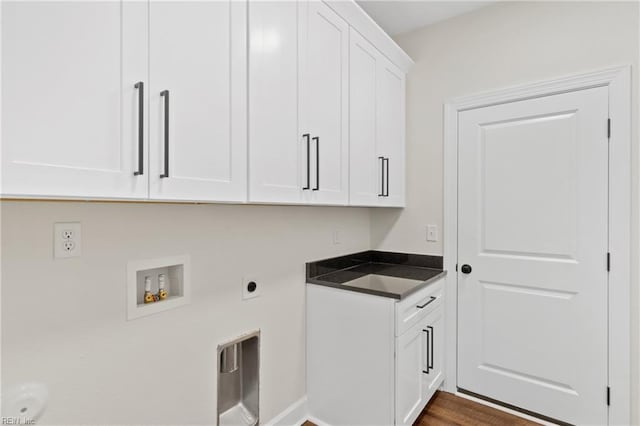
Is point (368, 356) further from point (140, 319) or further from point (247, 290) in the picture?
point (140, 319)

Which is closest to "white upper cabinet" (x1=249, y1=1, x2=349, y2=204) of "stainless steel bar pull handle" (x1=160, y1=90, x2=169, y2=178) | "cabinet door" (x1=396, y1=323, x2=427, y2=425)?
"stainless steel bar pull handle" (x1=160, y1=90, x2=169, y2=178)

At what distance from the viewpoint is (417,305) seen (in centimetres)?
189

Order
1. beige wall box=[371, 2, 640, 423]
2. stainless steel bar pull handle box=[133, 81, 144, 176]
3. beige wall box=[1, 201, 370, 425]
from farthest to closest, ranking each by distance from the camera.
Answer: beige wall box=[371, 2, 640, 423], beige wall box=[1, 201, 370, 425], stainless steel bar pull handle box=[133, 81, 144, 176]

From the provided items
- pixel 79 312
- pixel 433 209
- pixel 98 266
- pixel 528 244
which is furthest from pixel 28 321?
pixel 528 244

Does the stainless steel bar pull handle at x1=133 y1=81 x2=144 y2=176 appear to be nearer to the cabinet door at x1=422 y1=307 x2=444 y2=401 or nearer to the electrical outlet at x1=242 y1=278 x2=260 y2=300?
the electrical outlet at x1=242 y1=278 x2=260 y2=300

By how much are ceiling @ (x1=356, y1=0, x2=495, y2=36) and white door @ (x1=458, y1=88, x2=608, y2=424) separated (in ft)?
2.24

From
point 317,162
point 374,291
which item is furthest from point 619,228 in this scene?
point 317,162

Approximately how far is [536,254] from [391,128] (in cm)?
117

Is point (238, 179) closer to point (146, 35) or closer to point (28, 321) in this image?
point (146, 35)

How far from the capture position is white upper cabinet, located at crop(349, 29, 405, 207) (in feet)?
6.12

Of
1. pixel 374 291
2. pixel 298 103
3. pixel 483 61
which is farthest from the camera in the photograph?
pixel 483 61

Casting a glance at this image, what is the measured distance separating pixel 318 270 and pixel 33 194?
5.06 ft

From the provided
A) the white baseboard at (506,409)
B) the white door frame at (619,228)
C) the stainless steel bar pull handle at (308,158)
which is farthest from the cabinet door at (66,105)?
the white baseboard at (506,409)

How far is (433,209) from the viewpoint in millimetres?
2369
